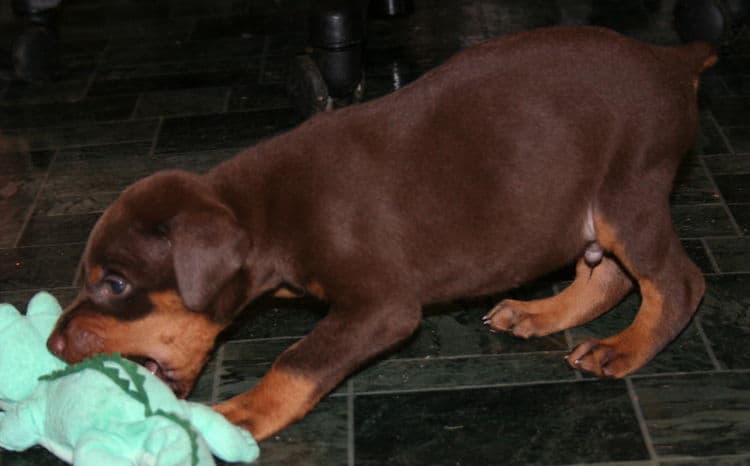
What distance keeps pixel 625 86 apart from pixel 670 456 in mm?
1027

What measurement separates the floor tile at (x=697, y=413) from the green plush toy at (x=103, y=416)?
1123mm

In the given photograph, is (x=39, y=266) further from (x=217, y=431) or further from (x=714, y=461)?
(x=714, y=461)

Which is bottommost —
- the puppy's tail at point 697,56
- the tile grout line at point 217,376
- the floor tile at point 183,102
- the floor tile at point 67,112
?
the floor tile at point 67,112

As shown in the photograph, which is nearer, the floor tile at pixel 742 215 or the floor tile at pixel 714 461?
the floor tile at pixel 714 461

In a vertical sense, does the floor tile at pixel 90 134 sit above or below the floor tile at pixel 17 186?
below

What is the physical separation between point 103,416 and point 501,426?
111cm

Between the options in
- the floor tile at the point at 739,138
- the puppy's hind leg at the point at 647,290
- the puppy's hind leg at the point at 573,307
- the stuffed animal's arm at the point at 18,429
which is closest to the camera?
the stuffed animal's arm at the point at 18,429

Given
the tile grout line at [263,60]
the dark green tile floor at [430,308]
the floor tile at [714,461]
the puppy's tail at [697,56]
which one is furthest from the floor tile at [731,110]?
the floor tile at [714,461]

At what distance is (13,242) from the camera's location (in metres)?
4.50

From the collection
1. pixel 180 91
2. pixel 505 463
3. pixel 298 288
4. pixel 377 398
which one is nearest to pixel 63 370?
pixel 298 288

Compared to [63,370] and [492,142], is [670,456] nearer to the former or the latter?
[492,142]

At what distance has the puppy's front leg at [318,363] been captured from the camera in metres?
3.18

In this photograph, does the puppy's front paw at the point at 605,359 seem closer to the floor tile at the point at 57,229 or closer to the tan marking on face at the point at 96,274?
the tan marking on face at the point at 96,274

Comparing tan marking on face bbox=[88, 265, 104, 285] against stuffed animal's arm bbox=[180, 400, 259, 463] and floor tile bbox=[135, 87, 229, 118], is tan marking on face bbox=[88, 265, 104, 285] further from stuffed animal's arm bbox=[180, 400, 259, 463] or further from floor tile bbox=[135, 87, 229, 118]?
floor tile bbox=[135, 87, 229, 118]
